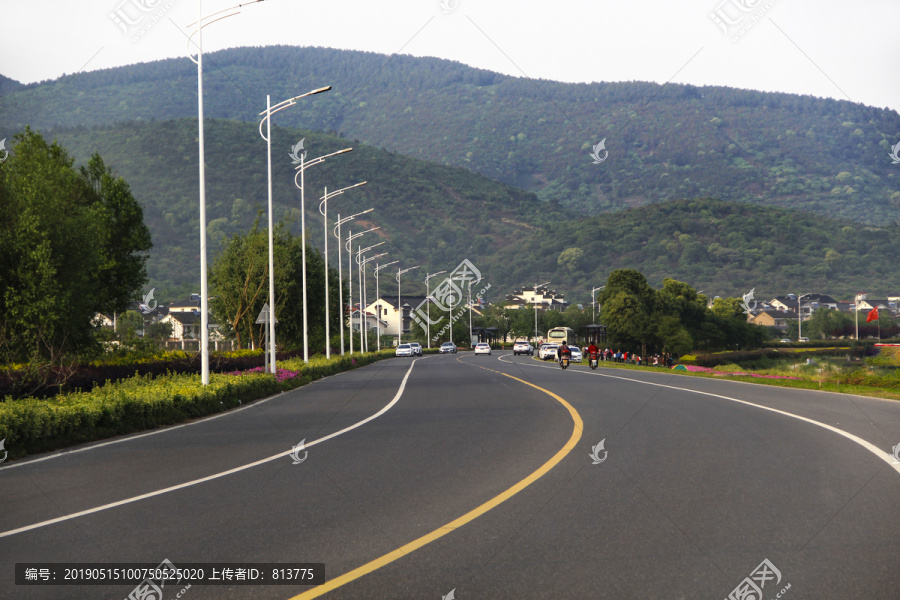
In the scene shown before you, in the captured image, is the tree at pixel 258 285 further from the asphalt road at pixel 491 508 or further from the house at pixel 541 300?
the house at pixel 541 300

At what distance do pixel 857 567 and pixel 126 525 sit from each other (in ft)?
19.9

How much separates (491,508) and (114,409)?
10.2 meters

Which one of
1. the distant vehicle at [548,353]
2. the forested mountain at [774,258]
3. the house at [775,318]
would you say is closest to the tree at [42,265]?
the distant vehicle at [548,353]

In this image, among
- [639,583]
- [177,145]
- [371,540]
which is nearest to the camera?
[639,583]

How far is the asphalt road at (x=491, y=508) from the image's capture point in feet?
18.7

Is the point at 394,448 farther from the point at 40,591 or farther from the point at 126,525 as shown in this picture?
the point at 40,591

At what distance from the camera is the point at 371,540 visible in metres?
6.75

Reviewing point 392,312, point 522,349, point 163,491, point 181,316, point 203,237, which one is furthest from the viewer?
point 392,312

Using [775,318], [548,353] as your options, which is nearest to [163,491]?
[548,353]

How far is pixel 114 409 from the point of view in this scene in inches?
612

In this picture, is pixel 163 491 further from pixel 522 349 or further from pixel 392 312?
pixel 392 312

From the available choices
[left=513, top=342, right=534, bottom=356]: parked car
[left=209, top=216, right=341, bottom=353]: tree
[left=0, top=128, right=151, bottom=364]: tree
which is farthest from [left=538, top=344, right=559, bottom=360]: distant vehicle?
[left=0, top=128, right=151, bottom=364]: tree

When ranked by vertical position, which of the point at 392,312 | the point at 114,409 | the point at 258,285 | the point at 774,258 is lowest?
the point at 114,409

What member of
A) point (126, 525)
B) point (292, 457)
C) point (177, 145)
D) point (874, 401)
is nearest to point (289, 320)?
point (874, 401)
